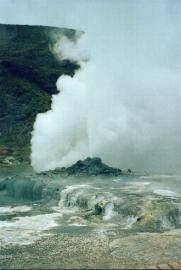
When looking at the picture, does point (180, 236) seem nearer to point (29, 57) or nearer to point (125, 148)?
point (125, 148)

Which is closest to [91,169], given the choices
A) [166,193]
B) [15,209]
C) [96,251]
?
[15,209]

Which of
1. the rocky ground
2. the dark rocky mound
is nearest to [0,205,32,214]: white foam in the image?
the rocky ground

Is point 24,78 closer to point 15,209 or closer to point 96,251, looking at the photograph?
point 15,209

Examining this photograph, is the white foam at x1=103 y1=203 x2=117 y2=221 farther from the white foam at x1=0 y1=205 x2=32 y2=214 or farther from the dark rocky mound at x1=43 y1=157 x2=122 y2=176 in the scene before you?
the dark rocky mound at x1=43 y1=157 x2=122 y2=176

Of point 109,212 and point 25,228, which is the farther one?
point 109,212

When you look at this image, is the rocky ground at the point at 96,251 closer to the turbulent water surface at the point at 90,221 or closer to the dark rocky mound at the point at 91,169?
the turbulent water surface at the point at 90,221

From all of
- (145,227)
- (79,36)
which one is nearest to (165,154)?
(145,227)
